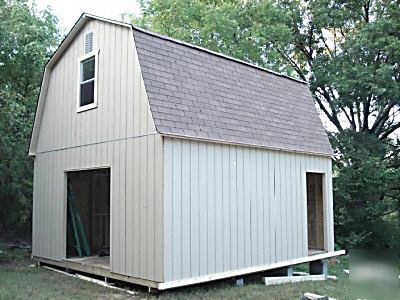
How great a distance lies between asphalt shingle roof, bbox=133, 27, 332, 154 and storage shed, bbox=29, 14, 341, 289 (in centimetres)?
3

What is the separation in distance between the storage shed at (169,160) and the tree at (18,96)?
1890mm

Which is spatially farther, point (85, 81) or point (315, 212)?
point (315, 212)

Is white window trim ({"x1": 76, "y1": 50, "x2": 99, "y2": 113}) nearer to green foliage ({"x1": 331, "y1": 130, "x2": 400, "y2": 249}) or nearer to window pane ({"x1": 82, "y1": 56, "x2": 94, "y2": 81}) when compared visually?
window pane ({"x1": 82, "y1": 56, "x2": 94, "y2": 81})

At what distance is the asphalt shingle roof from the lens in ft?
22.4

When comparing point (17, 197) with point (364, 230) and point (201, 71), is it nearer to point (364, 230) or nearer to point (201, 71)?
point (201, 71)

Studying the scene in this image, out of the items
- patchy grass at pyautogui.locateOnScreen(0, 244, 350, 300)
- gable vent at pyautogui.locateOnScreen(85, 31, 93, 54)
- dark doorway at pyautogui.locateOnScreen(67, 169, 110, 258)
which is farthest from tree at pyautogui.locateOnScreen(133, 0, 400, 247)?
gable vent at pyautogui.locateOnScreen(85, 31, 93, 54)

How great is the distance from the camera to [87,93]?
8156 mm

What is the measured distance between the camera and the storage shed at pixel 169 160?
21.4ft

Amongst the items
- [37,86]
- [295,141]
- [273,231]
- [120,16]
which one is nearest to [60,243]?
[273,231]

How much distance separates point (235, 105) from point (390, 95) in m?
8.02

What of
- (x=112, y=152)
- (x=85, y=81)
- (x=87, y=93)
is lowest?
(x=112, y=152)

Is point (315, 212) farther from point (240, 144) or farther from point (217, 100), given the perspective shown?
point (217, 100)

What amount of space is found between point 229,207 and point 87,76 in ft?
11.9

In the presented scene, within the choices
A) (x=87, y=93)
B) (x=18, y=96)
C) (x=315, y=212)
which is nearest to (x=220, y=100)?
(x=87, y=93)
